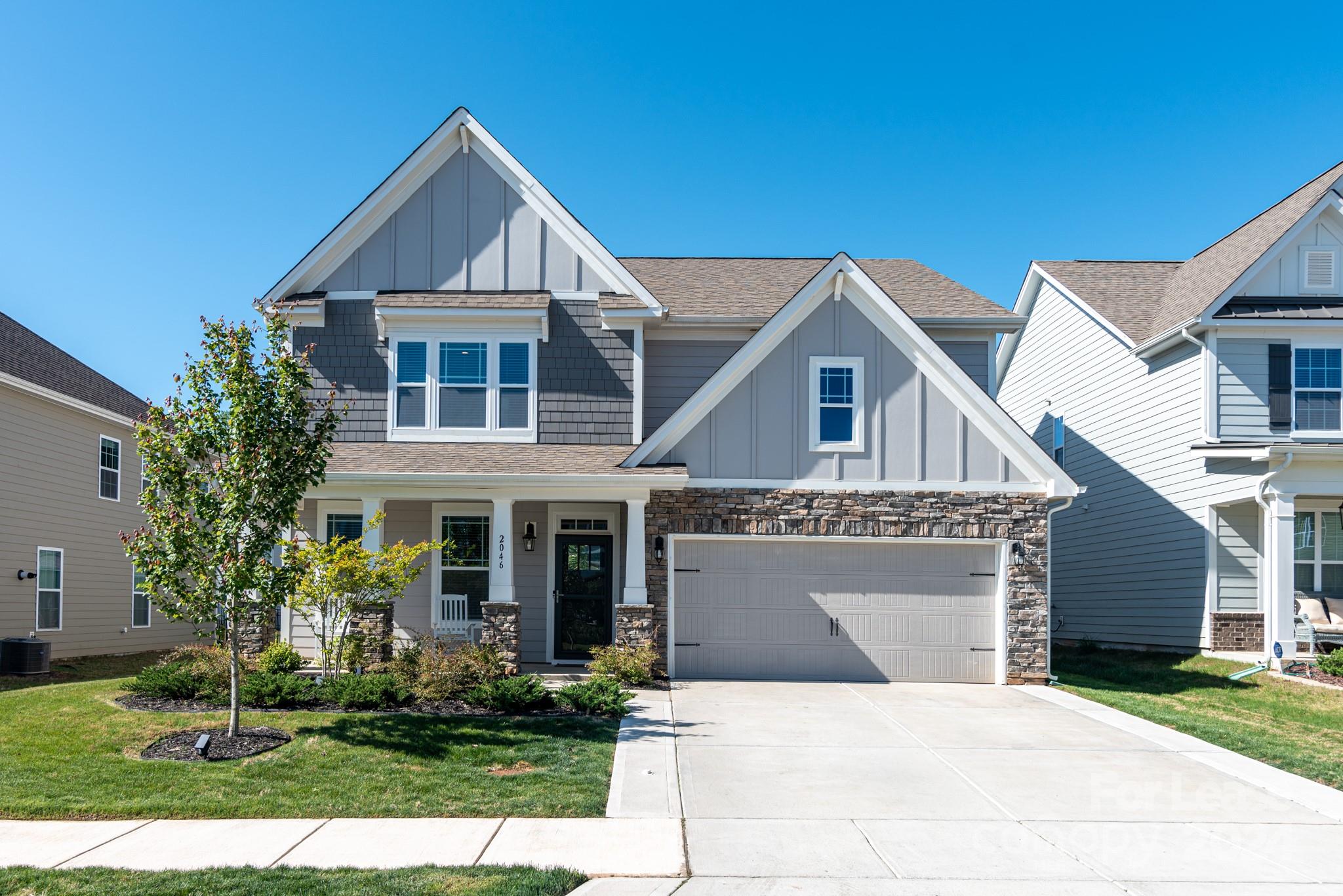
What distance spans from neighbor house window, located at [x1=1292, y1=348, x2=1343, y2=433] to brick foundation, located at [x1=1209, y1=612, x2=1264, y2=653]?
3373mm

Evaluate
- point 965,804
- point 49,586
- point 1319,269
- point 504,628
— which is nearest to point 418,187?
point 504,628

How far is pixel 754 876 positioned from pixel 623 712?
4.80 meters

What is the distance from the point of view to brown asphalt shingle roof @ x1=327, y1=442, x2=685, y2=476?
13422mm

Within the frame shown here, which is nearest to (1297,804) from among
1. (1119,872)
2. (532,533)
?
(1119,872)

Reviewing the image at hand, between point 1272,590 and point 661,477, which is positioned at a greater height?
point 661,477

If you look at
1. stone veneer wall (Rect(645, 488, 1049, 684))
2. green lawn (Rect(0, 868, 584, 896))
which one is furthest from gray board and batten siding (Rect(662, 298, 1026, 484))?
green lawn (Rect(0, 868, 584, 896))

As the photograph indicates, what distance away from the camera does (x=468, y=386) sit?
15109 millimetres

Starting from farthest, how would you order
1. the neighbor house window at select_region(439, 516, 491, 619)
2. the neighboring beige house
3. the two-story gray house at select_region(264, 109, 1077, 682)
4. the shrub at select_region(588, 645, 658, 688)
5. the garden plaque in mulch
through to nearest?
the neighboring beige house → the neighbor house window at select_region(439, 516, 491, 619) → the two-story gray house at select_region(264, 109, 1077, 682) → the shrub at select_region(588, 645, 658, 688) → the garden plaque in mulch

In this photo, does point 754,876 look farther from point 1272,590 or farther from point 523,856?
point 1272,590

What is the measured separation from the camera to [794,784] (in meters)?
8.46

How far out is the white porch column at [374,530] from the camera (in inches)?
527

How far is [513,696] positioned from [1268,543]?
40.7ft

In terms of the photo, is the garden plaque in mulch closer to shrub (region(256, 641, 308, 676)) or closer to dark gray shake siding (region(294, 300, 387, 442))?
shrub (region(256, 641, 308, 676))

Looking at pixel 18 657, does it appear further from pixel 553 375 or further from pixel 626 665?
pixel 626 665
